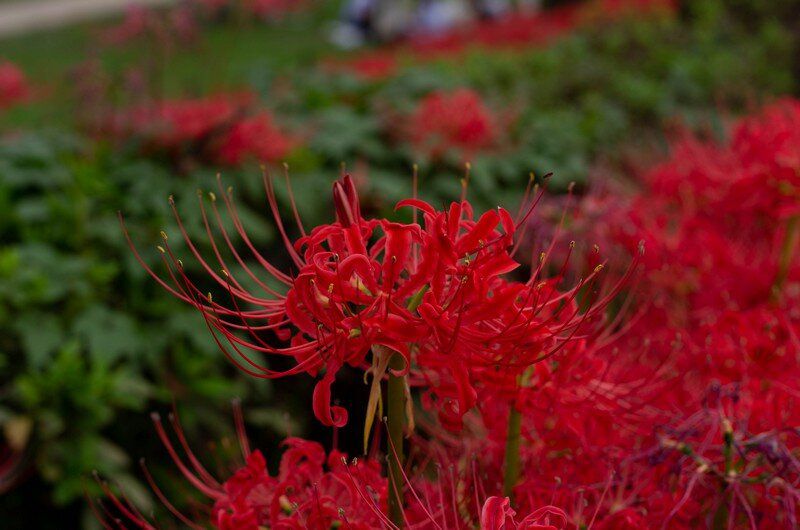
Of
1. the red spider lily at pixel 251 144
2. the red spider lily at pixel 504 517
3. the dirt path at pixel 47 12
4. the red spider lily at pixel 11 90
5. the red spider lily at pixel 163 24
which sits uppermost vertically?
the red spider lily at pixel 163 24

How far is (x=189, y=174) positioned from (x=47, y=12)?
45.8 ft

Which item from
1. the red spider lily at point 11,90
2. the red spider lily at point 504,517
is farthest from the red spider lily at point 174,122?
the red spider lily at point 11,90

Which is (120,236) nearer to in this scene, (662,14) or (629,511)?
(629,511)

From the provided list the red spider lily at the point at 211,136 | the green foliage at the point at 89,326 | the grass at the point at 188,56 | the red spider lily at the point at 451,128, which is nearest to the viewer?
the green foliage at the point at 89,326

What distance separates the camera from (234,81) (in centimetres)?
698

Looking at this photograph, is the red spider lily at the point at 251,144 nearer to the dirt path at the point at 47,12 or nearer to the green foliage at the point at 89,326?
the green foliage at the point at 89,326

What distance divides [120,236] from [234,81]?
4425mm

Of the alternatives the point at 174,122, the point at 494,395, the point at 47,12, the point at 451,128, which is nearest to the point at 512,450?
the point at 494,395

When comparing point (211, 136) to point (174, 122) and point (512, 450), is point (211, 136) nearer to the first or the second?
point (174, 122)

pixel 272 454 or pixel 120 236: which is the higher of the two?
pixel 120 236

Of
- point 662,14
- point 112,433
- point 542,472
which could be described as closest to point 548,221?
point 542,472

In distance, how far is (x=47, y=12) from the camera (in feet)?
49.4

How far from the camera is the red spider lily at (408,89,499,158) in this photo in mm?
3590

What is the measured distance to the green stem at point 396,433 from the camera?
102 centimetres
